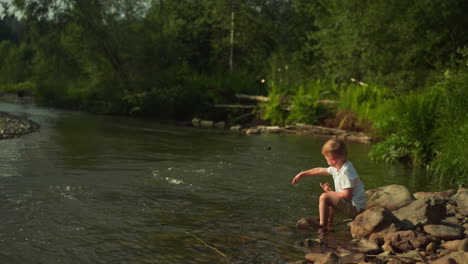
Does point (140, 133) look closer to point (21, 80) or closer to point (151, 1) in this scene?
point (151, 1)

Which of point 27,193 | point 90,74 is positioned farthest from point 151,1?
point 27,193

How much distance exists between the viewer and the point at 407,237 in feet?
17.1

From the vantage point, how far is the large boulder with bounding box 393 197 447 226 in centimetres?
575

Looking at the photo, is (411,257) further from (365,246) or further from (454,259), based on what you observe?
(365,246)

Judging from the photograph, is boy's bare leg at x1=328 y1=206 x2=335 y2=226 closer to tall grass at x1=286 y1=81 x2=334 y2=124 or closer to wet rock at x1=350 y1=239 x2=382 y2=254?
→ wet rock at x1=350 y1=239 x2=382 y2=254

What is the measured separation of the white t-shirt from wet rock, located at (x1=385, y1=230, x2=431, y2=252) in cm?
88

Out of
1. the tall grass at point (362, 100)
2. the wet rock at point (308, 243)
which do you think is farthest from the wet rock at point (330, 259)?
the tall grass at point (362, 100)

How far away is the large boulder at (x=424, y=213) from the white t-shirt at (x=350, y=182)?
46 cm

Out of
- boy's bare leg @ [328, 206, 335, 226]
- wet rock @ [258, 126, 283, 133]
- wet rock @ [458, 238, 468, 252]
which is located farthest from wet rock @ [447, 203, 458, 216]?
wet rock @ [258, 126, 283, 133]

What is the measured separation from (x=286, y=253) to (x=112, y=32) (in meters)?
24.0

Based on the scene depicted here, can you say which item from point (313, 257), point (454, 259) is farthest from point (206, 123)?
point (454, 259)

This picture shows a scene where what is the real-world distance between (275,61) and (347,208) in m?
21.7

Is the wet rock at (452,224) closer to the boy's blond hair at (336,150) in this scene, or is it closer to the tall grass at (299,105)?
the boy's blond hair at (336,150)

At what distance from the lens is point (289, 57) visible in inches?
1104
